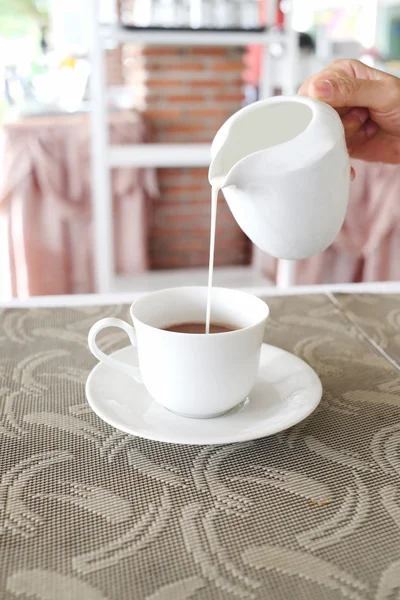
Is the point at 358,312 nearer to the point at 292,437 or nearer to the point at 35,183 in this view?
the point at 292,437

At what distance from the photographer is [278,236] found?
22.7 inches

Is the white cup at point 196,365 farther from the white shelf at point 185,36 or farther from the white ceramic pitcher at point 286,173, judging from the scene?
the white shelf at point 185,36

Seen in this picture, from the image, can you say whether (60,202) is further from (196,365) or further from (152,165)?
(196,365)

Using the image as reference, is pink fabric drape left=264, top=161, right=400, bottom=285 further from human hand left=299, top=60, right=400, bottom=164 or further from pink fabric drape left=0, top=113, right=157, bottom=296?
human hand left=299, top=60, right=400, bottom=164

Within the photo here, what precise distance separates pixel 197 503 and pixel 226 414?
120 millimetres

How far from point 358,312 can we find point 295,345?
146 millimetres

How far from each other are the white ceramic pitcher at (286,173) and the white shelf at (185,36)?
61.7 inches

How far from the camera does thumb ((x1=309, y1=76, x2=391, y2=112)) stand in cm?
76

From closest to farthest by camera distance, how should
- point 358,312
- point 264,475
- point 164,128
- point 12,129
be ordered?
point 264,475 < point 358,312 < point 12,129 < point 164,128

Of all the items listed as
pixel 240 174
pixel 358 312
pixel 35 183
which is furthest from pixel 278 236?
pixel 35 183

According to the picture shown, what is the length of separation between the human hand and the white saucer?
0.34m

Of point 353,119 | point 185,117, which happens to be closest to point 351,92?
point 353,119

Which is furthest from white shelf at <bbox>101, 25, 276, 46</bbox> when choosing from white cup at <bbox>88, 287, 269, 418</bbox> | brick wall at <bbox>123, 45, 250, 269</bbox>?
white cup at <bbox>88, 287, 269, 418</bbox>

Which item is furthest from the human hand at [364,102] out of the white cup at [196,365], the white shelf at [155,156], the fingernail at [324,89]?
the white shelf at [155,156]
